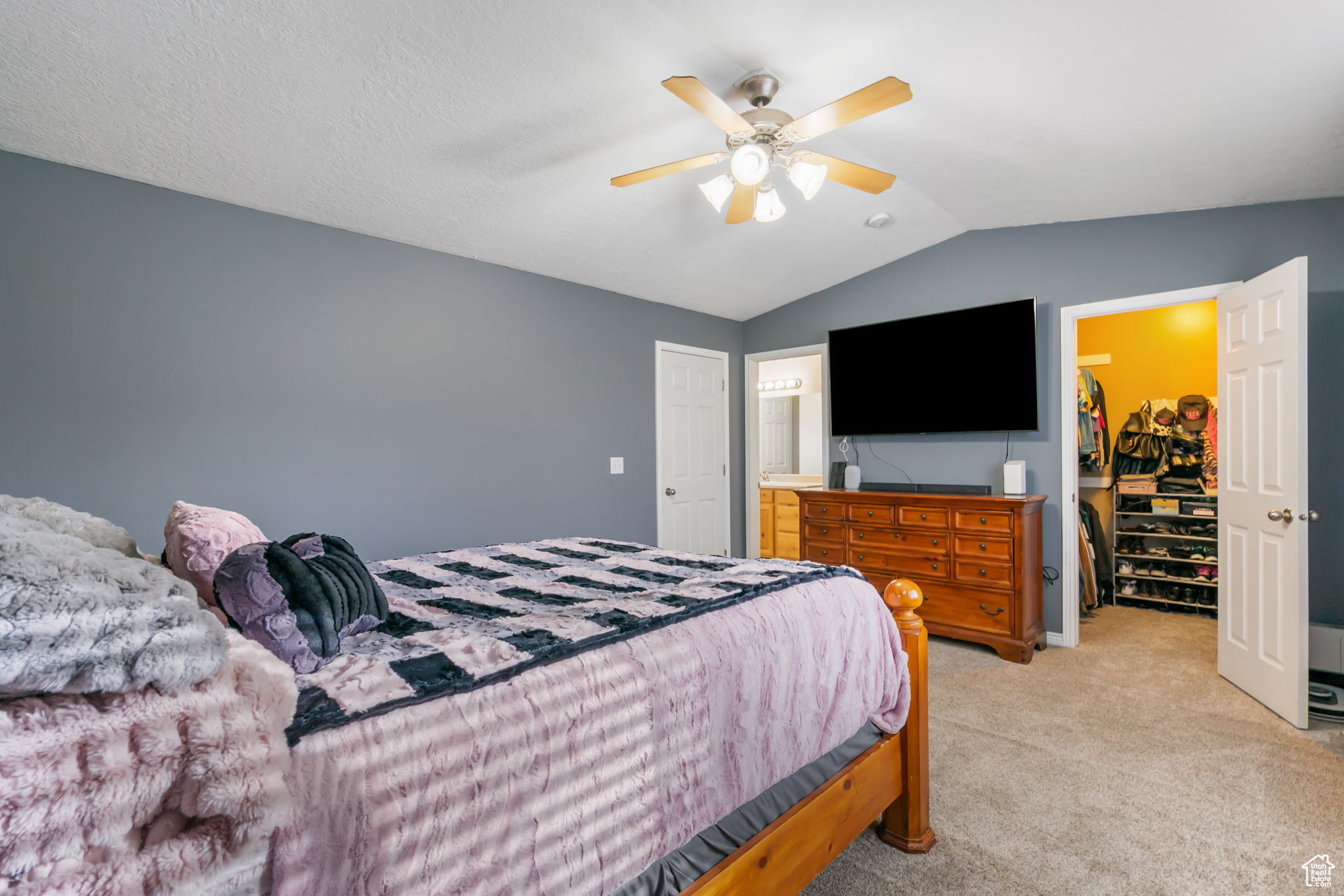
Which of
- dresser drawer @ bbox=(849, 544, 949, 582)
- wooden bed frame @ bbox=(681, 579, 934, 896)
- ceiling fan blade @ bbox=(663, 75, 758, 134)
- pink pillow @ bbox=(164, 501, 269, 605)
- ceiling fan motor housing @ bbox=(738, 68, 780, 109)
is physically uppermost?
ceiling fan motor housing @ bbox=(738, 68, 780, 109)

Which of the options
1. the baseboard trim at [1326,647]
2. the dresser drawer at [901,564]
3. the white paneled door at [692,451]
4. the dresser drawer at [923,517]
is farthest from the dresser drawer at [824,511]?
the baseboard trim at [1326,647]

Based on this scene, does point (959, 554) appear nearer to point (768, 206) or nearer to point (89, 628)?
point (768, 206)

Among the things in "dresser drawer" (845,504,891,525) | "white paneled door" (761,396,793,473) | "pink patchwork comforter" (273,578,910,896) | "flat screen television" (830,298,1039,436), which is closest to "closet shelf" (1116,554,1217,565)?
"flat screen television" (830,298,1039,436)

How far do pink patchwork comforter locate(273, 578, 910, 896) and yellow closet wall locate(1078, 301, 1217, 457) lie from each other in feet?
15.3

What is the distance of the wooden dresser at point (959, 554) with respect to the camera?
346cm

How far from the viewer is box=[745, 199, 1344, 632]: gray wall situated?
9.85 feet

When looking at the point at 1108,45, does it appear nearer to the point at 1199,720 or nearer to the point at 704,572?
the point at 704,572

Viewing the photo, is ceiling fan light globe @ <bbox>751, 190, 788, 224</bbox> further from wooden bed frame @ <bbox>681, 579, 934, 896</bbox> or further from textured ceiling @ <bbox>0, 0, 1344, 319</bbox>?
wooden bed frame @ <bbox>681, 579, 934, 896</bbox>

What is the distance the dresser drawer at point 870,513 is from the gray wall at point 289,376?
1545mm

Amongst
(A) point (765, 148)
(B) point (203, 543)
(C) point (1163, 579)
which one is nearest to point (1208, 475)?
(C) point (1163, 579)

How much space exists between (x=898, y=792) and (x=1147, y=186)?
10.1 feet

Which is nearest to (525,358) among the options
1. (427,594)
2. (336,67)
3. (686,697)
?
(336,67)

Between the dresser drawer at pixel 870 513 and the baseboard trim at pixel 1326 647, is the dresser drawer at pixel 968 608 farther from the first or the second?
the baseboard trim at pixel 1326 647

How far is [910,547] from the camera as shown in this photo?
385 centimetres
